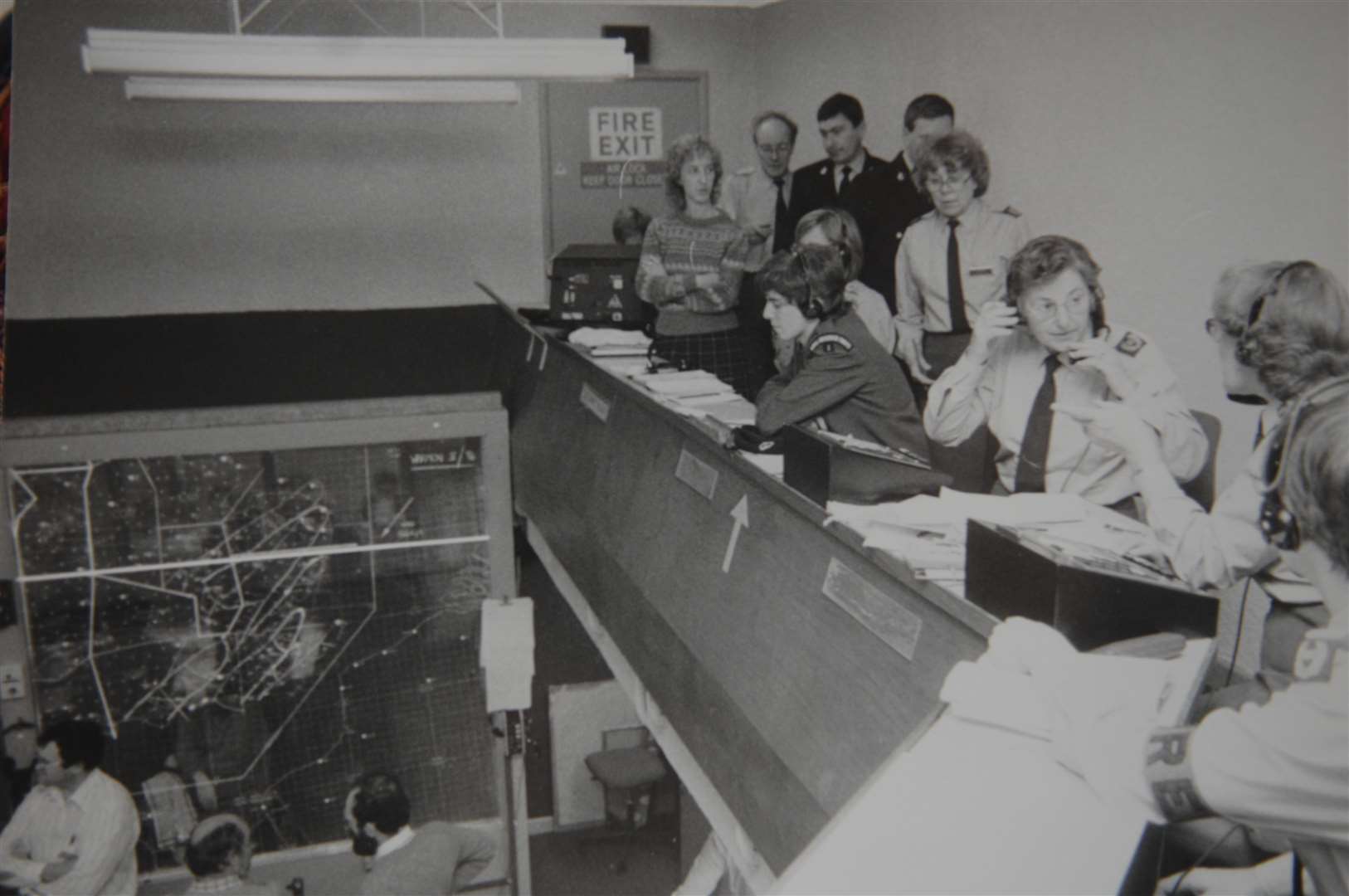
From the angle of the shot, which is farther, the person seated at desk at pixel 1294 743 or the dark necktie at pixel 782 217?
the dark necktie at pixel 782 217

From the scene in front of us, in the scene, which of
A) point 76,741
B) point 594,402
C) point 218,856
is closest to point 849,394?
point 594,402

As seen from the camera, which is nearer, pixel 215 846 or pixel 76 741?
pixel 215 846

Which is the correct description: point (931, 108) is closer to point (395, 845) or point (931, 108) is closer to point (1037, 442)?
point (1037, 442)

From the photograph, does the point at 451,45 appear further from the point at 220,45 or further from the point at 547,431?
the point at 547,431

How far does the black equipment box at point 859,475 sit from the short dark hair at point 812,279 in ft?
2.09

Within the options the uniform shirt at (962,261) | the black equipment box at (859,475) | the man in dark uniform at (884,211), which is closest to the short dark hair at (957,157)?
the uniform shirt at (962,261)

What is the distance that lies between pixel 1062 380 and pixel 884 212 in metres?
1.80

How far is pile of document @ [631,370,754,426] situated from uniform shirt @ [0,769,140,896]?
2181 mm

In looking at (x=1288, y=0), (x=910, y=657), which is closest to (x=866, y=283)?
(x=1288, y=0)

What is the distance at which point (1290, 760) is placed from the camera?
881 millimetres

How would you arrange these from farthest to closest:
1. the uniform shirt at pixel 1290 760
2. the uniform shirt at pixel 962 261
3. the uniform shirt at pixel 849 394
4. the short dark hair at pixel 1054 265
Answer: the uniform shirt at pixel 962 261
the uniform shirt at pixel 849 394
the short dark hair at pixel 1054 265
the uniform shirt at pixel 1290 760

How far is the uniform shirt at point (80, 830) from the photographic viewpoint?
3.52 metres

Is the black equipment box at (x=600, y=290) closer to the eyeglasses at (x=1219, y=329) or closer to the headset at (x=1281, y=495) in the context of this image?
the eyeglasses at (x=1219, y=329)

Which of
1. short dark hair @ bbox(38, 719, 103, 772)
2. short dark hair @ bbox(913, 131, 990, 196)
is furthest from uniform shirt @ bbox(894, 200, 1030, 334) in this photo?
short dark hair @ bbox(38, 719, 103, 772)
